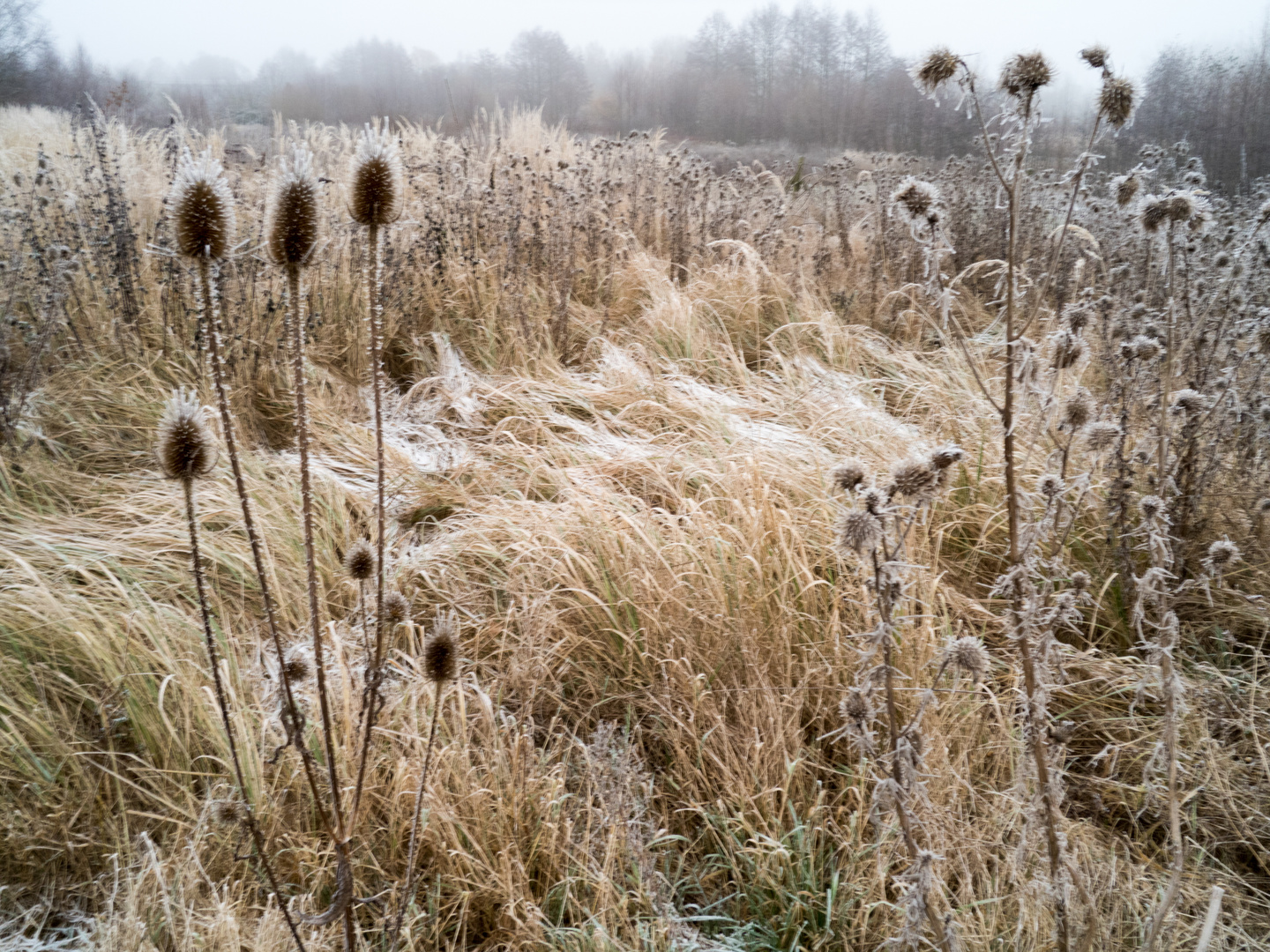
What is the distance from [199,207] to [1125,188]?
184 cm

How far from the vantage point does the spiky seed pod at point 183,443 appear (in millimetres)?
797

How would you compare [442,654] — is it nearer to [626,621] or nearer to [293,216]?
[293,216]

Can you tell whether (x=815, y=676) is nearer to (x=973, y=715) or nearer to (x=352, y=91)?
(x=973, y=715)

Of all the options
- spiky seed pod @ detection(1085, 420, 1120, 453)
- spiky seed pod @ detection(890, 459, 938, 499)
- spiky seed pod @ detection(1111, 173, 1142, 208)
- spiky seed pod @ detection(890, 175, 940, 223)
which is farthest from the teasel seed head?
spiky seed pod @ detection(1111, 173, 1142, 208)

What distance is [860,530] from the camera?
912 millimetres

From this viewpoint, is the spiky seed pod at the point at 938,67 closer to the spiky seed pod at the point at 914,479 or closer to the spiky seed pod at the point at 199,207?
the spiky seed pod at the point at 914,479

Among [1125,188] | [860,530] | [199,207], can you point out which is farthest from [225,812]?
[1125,188]

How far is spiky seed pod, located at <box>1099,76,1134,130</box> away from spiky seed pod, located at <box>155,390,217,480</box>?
1.30 m

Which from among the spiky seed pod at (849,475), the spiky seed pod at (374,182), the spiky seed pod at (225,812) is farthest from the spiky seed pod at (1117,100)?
the spiky seed pod at (225,812)

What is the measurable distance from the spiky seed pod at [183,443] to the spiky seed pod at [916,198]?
3.02ft

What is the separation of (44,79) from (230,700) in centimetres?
1308

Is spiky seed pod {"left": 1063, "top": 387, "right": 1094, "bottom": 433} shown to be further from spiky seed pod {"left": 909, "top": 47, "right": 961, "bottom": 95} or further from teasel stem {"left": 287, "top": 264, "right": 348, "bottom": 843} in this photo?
teasel stem {"left": 287, "top": 264, "right": 348, "bottom": 843}

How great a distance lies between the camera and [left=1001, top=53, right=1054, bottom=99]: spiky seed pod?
3.38 ft

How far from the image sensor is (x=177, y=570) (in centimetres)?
211
